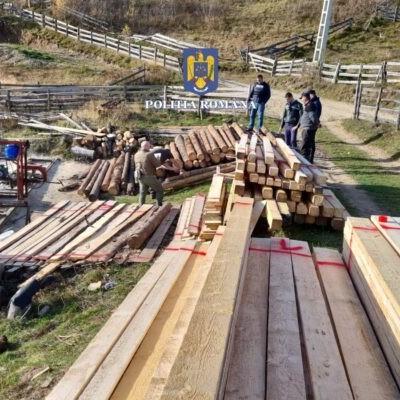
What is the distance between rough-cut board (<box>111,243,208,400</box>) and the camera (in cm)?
376

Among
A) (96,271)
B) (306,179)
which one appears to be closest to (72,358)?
(96,271)

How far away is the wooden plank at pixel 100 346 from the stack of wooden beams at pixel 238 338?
0.04ft

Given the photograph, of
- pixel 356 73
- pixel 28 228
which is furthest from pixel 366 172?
pixel 356 73

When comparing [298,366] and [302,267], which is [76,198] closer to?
[302,267]

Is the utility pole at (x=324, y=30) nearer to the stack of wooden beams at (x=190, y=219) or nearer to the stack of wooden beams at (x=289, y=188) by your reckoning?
the stack of wooden beams at (x=190, y=219)

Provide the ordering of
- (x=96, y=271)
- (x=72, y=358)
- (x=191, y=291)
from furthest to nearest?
(x=96, y=271), (x=72, y=358), (x=191, y=291)

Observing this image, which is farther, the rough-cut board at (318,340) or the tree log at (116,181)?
the tree log at (116,181)

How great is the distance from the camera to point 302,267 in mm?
5711

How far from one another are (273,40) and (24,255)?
32.7 m

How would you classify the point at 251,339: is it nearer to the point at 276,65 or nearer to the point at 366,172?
the point at 366,172

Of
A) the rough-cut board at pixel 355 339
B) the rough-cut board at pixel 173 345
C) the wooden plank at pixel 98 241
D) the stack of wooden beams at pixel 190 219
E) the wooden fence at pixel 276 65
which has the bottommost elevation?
the wooden plank at pixel 98 241

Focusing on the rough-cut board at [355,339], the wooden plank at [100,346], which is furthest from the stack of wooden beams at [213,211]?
the rough-cut board at [355,339]

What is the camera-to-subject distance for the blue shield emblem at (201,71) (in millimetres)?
19453

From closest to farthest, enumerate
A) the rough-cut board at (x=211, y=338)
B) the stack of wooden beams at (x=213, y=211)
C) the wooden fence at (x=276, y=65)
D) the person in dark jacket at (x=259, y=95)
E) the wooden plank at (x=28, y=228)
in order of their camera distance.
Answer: the rough-cut board at (x=211, y=338)
the stack of wooden beams at (x=213, y=211)
the wooden plank at (x=28, y=228)
the person in dark jacket at (x=259, y=95)
the wooden fence at (x=276, y=65)
